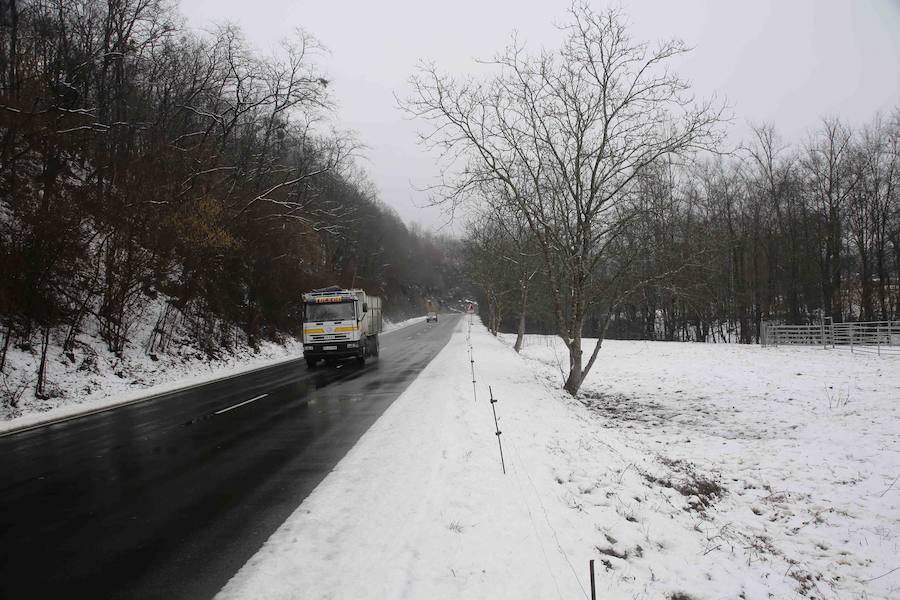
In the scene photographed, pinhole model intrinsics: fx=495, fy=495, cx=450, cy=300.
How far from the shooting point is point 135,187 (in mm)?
16531

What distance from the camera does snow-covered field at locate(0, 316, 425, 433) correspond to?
468 inches

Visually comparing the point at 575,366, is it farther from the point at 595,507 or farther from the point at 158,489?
the point at 158,489

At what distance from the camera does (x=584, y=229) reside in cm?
1366

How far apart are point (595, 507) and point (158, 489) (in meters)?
5.27

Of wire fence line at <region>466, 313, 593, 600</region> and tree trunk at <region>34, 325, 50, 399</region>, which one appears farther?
tree trunk at <region>34, 325, 50, 399</region>

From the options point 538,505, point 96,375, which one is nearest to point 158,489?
point 538,505

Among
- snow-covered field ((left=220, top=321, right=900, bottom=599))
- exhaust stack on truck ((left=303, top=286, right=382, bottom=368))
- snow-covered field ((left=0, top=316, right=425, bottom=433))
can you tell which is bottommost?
snow-covered field ((left=220, top=321, right=900, bottom=599))

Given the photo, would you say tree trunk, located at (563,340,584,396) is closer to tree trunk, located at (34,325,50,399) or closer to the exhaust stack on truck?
the exhaust stack on truck

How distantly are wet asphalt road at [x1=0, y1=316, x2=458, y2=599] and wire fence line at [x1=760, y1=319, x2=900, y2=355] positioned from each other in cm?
2451

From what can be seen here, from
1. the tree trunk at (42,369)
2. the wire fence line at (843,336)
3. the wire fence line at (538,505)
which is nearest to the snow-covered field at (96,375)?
the tree trunk at (42,369)

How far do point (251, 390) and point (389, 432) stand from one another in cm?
753

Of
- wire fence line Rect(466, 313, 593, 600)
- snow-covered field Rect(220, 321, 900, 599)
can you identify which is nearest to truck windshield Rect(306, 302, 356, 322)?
snow-covered field Rect(220, 321, 900, 599)

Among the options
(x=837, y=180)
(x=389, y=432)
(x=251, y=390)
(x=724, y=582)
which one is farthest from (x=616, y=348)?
(x=724, y=582)

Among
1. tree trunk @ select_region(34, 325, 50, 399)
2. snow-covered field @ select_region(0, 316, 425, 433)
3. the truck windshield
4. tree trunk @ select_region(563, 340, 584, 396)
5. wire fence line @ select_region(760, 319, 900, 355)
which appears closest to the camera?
snow-covered field @ select_region(0, 316, 425, 433)
